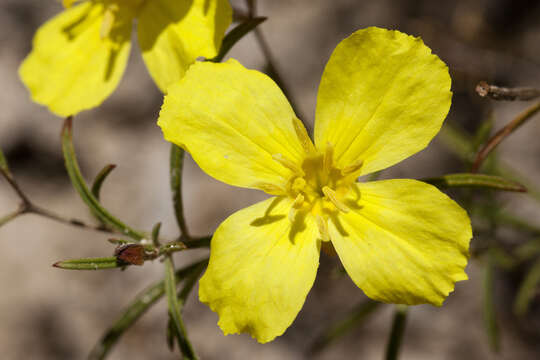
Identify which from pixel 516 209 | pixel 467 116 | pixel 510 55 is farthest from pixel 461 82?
pixel 516 209

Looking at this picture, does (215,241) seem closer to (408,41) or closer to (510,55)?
(408,41)

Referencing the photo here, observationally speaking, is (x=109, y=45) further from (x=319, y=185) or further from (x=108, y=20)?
(x=319, y=185)

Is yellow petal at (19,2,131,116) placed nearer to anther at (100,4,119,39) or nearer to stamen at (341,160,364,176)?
anther at (100,4,119,39)

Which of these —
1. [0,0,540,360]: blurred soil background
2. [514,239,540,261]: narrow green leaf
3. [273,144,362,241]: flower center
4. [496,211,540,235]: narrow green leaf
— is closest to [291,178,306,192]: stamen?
[273,144,362,241]: flower center

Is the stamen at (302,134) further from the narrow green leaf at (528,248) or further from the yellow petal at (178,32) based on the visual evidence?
the narrow green leaf at (528,248)

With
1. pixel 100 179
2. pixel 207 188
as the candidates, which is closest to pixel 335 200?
pixel 100 179

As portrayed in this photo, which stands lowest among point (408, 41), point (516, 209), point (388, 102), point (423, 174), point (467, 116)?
point (516, 209)

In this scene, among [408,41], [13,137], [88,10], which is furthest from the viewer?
[13,137]
